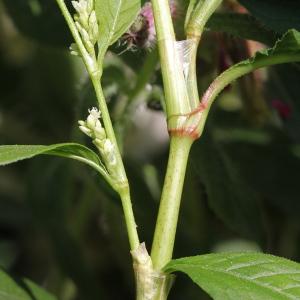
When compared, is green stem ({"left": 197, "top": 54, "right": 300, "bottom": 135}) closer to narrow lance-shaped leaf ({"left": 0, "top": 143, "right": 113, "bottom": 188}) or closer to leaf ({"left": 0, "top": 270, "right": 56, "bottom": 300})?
narrow lance-shaped leaf ({"left": 0, "top": 143, "right": 113, "bottom": 188})

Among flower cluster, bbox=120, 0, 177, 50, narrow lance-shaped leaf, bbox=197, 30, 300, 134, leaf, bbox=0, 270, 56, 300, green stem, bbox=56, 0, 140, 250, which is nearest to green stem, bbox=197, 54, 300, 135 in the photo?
narrow lance-shaped leaf, bbox=197, 30, 300, 134

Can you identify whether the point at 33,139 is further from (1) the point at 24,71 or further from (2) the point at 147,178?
(2) the point at 147,178

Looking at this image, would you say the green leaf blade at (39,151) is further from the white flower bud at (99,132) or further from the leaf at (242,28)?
the leaf at (242,28)

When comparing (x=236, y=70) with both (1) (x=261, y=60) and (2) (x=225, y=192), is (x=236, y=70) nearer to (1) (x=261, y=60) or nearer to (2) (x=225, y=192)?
(1) (x=261, y=60)

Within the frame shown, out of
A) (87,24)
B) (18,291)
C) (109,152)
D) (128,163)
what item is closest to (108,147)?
(109,152)

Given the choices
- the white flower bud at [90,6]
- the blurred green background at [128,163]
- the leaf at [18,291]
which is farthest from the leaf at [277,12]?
the leaf at [18,291]

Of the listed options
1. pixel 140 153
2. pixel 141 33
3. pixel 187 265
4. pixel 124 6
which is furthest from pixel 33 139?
pixel 187 265
